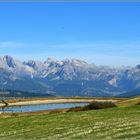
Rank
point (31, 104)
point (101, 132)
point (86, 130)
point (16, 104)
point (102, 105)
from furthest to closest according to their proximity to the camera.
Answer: point (31, 104) < point (16, 104) < point (102, 105) < point (86, 130) < point (101, 132)

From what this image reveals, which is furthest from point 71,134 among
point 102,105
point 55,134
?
point 102,105

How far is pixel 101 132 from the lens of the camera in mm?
34000

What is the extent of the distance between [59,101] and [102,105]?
11814 centimetres

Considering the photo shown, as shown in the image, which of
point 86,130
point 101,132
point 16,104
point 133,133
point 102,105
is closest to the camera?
point 133,133

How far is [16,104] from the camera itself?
571ft

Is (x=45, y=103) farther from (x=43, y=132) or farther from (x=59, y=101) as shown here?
(x=43, y=132)

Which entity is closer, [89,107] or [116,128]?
[116,128]

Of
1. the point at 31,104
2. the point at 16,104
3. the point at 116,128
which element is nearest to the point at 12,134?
the point at 116,128

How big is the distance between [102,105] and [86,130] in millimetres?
40108

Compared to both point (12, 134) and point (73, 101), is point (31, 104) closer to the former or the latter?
point (73, 101)

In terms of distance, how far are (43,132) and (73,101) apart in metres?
152

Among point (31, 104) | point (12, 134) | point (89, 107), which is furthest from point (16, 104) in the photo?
point (12, 134)

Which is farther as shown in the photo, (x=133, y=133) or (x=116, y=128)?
(x=116, y=128)

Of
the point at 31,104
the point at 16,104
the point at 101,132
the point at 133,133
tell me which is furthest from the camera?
the point at 31,104
